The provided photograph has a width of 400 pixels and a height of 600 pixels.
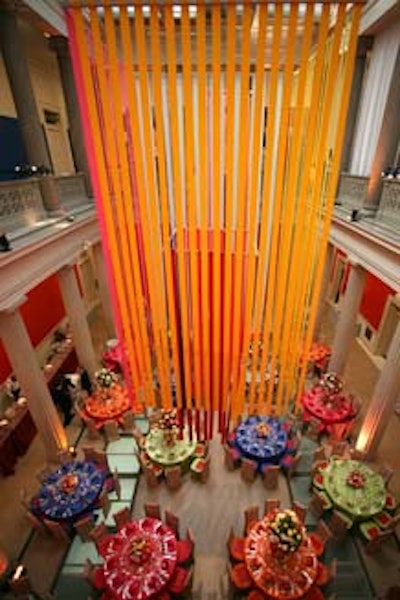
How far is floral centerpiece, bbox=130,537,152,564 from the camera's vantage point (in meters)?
4.82

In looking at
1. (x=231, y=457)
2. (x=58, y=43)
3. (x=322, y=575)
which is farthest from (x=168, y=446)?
(x=58, y=43)

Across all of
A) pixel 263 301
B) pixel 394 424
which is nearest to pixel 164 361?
pixel 263 301

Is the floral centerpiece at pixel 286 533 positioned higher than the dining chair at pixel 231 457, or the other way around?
the floral centerpiece at pixel 286 533

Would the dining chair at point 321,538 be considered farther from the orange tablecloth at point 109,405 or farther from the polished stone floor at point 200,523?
the orange tablecloth at point 109,405

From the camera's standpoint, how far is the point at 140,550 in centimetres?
487

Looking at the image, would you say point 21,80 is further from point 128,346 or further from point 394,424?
point 394,424

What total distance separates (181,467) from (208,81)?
6735 millimetres

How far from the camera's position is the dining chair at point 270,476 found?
258 inches

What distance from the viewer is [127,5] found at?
2.30 m

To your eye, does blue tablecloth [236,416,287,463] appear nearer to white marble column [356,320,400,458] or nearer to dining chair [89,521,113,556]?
white marble column [356,320,400,458]

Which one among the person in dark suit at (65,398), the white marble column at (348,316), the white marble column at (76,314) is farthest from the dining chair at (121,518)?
the white marble column at (348,316)

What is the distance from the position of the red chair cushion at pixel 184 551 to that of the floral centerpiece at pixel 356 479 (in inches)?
117

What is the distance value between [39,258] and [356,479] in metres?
6.90

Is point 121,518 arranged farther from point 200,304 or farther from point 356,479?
point 200,304
